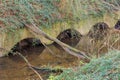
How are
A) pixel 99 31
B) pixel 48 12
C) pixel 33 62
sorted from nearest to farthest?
pixel 33 62, pixel 48 12, pixel 99 31

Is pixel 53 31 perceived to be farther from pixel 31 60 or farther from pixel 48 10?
pixel 31 60

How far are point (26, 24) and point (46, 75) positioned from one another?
2401 mm

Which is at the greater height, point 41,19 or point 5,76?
point 41,19

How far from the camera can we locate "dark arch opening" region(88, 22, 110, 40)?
11875mm

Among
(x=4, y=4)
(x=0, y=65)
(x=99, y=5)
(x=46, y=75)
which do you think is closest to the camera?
(x=46, y=75)

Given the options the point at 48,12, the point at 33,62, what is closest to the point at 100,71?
the point at 33,62

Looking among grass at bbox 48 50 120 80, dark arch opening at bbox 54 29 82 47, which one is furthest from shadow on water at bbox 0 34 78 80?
Answer: grass at bbox 48 50 120 80

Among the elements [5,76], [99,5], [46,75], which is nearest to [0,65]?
[5,76]

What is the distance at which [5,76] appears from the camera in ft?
27.5

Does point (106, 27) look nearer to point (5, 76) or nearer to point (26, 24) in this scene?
point (26, 24)

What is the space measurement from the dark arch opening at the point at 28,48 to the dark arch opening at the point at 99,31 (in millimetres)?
2081

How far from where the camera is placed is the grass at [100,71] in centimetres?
542

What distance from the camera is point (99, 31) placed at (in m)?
12.5

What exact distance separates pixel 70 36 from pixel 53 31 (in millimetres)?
1326
